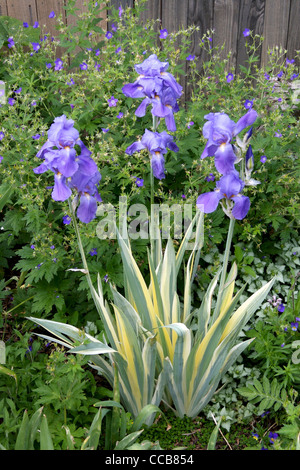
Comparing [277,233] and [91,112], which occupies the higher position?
[91,112]

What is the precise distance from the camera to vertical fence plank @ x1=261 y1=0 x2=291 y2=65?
3.80 meters

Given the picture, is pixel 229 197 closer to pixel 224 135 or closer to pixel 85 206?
pixel 224 135

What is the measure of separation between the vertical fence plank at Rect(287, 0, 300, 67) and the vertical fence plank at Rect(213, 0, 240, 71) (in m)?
0.43

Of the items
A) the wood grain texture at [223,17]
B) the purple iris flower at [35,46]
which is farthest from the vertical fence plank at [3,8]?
the purple iris flower at [35,46]

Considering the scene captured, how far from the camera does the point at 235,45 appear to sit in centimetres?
386

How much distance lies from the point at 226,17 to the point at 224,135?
8.26ft

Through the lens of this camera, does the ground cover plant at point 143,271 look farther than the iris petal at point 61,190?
Yes

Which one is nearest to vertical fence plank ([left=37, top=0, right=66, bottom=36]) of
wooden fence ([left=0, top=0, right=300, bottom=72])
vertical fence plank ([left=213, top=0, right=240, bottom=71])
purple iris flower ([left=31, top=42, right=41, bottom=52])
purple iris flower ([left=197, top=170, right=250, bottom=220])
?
wooden fence ([left=0, top=0, right=300, bottom=72])

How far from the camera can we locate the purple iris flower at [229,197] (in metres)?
1.75

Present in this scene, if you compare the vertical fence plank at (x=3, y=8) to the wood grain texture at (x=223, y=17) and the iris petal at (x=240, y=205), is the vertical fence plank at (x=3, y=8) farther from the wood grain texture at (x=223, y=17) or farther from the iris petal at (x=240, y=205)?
the iris petal at (x=240, y=205)

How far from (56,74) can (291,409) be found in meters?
2.26

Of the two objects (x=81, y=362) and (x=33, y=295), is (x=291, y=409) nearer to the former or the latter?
(x=81, y=362)

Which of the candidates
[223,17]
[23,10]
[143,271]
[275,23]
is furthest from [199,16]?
[143,271]
